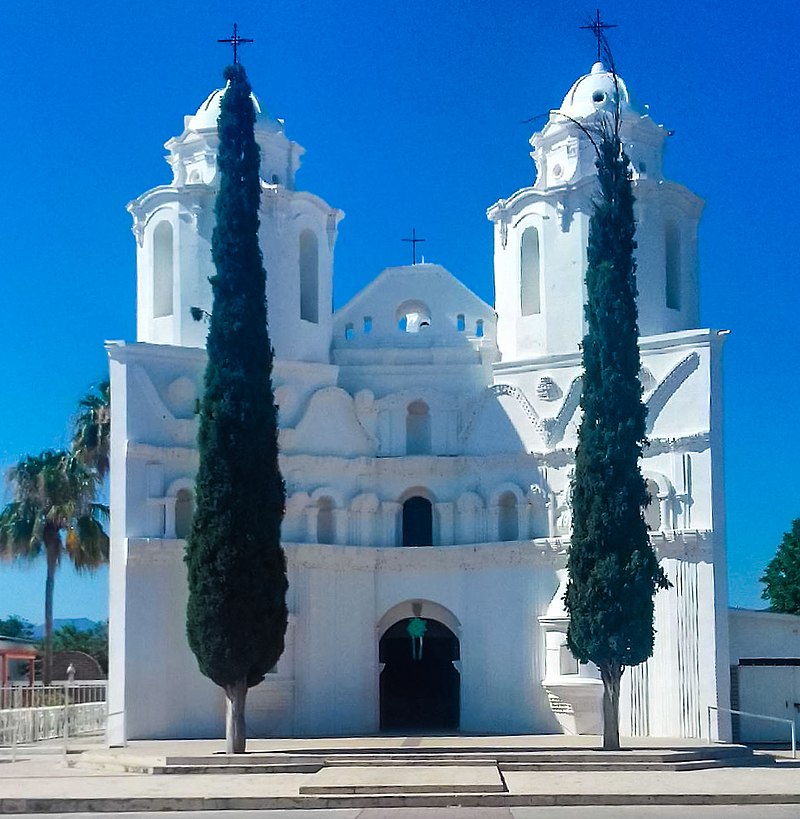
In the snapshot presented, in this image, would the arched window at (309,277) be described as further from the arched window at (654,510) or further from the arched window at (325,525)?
the arched window at (654,510)

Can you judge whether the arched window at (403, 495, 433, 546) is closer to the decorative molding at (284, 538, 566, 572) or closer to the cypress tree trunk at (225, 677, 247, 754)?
the decorative molding at (284, 538, 566, 572)

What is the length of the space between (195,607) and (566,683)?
8.03m

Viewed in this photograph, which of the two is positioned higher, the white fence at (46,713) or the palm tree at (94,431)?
the palm tree at (94,431)

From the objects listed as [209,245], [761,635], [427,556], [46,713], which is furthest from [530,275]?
[46,713]

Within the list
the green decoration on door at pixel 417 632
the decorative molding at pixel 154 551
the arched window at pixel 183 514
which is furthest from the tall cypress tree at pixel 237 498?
the green decoration on door at pixel 417 632

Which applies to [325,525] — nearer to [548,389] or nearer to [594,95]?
[548,389]

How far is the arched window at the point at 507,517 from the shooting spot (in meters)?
31.7

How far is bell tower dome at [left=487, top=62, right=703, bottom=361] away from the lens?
31.2 m

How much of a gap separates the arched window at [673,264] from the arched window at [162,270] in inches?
435

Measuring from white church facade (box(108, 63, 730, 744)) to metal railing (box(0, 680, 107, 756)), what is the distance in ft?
10.8

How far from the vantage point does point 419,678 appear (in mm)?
33469

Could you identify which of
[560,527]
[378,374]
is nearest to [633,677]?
[560,527]

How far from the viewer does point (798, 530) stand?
52.3 meters

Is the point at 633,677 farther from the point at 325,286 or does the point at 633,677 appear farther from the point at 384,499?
the point at 325,286
